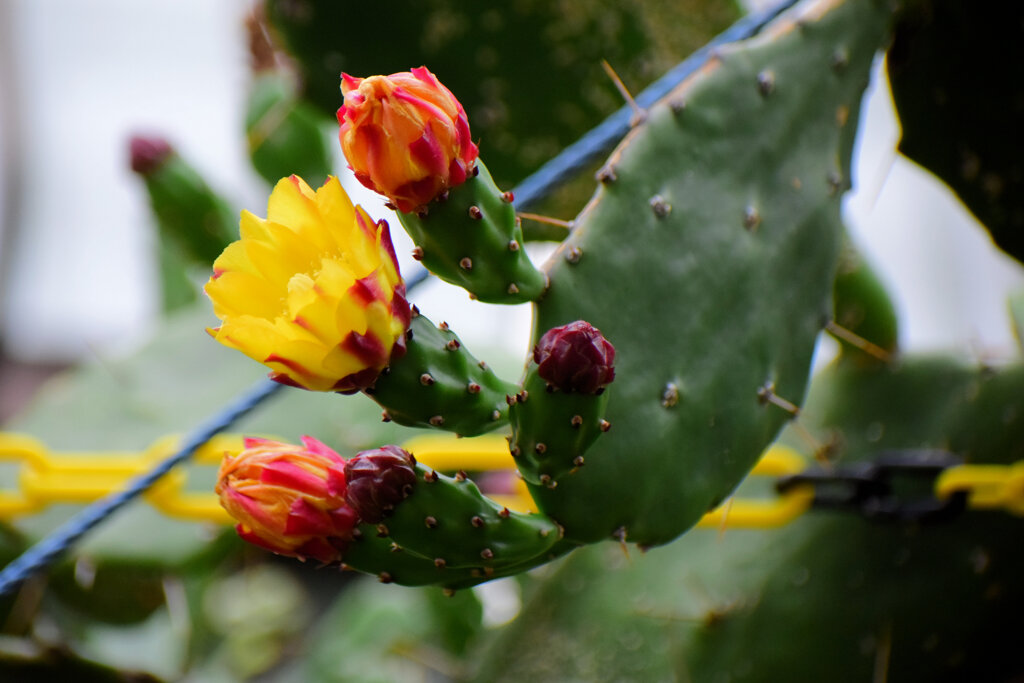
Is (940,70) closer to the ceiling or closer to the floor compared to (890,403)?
closer to the ceiling

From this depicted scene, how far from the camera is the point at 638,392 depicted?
424 millimetres

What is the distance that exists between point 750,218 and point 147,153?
838 mm

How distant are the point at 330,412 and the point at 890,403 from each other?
0.59 meters

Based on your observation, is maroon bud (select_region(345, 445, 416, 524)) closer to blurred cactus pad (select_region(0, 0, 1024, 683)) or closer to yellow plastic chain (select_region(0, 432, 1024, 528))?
blurred cactus pad (select_region(0, 0, 1024, 683))

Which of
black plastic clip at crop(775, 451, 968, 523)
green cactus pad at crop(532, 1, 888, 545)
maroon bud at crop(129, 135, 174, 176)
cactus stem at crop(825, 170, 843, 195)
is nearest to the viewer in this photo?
green cactus pad at crop(532, 1, 888, 545)

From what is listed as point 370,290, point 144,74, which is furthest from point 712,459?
point 144,74

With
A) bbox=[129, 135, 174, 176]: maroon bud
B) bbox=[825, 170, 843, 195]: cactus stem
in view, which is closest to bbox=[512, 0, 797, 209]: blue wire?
bbox=[825, 170, 843, 195]: cactus stem

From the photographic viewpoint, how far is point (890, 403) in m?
0.81

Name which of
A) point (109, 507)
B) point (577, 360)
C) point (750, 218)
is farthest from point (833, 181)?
point (109, 507)

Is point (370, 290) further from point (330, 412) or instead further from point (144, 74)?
point (144, 74)

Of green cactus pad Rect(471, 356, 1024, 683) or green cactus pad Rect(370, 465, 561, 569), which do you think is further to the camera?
green cactus pad Rect(471, 356, 1024, 683)

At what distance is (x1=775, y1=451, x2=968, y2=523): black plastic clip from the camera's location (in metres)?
0.65

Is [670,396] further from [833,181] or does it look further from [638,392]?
[833,181]

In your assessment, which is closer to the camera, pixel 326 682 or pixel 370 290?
pixel 370 290
